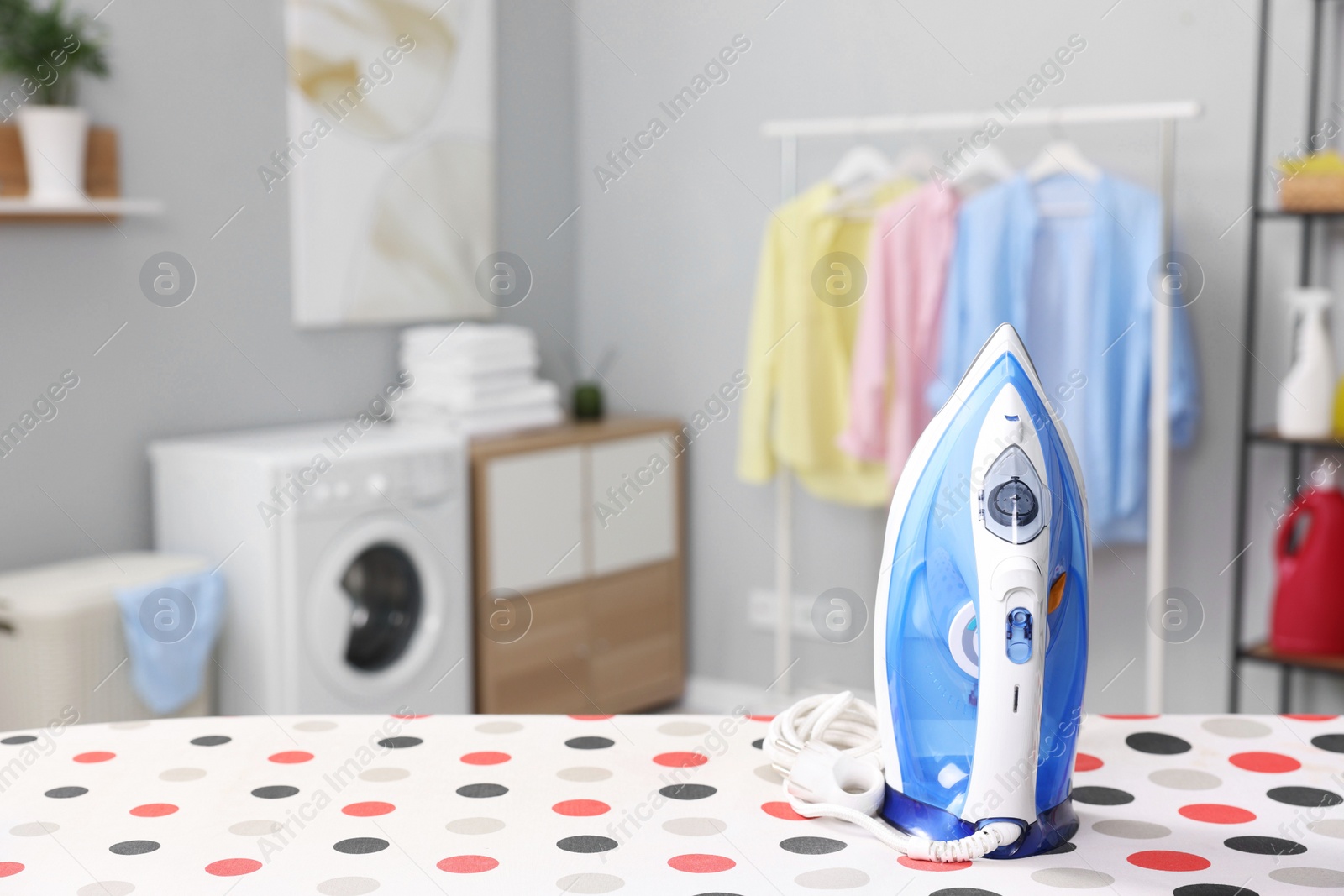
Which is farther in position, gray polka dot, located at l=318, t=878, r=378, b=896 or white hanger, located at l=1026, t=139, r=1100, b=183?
white hanger, located at l=1026, t=139, r=1100, b=183

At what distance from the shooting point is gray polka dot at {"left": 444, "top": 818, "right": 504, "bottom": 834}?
1.00m

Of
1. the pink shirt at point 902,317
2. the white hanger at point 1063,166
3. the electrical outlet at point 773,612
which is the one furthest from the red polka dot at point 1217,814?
the electrical outlet at point 773,612

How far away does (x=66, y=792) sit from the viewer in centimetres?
107

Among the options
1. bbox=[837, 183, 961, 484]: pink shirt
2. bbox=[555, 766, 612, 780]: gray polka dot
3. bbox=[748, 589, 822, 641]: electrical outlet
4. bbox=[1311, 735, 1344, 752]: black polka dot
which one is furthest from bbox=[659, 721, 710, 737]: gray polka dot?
bbox=[748, 589, 822, 641]: electrical outlet

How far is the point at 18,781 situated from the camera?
1.10 metres

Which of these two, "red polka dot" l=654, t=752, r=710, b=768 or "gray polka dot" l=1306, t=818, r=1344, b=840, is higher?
"gray polka dot" l=1306, t=818, r=1344, b=840

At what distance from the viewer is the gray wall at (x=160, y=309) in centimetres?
286

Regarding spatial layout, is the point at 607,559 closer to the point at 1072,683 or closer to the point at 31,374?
the point at 31,374

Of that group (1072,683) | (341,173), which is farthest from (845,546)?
(1072,683)

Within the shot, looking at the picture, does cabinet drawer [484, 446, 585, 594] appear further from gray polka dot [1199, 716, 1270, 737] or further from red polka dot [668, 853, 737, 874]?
red polka dot [668, 853, 737, 874]

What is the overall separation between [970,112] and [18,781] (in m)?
2.81

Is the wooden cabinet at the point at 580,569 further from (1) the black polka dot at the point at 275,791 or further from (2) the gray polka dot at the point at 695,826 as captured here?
(2) the gray polka dot at the point at 695,826

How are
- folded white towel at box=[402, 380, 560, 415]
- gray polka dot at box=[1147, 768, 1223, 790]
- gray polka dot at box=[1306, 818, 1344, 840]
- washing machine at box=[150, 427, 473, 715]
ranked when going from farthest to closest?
1. folded white towel at box=[402, 380, 560, 415]
2. washing machine at box=[150, 427, 473, 715]
3. gray polka dot at box=[1147, 768, 1223, 790]
4. gray polka dot at box=[1306, 818, 1344, 840]

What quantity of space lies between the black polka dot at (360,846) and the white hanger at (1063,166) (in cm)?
238
